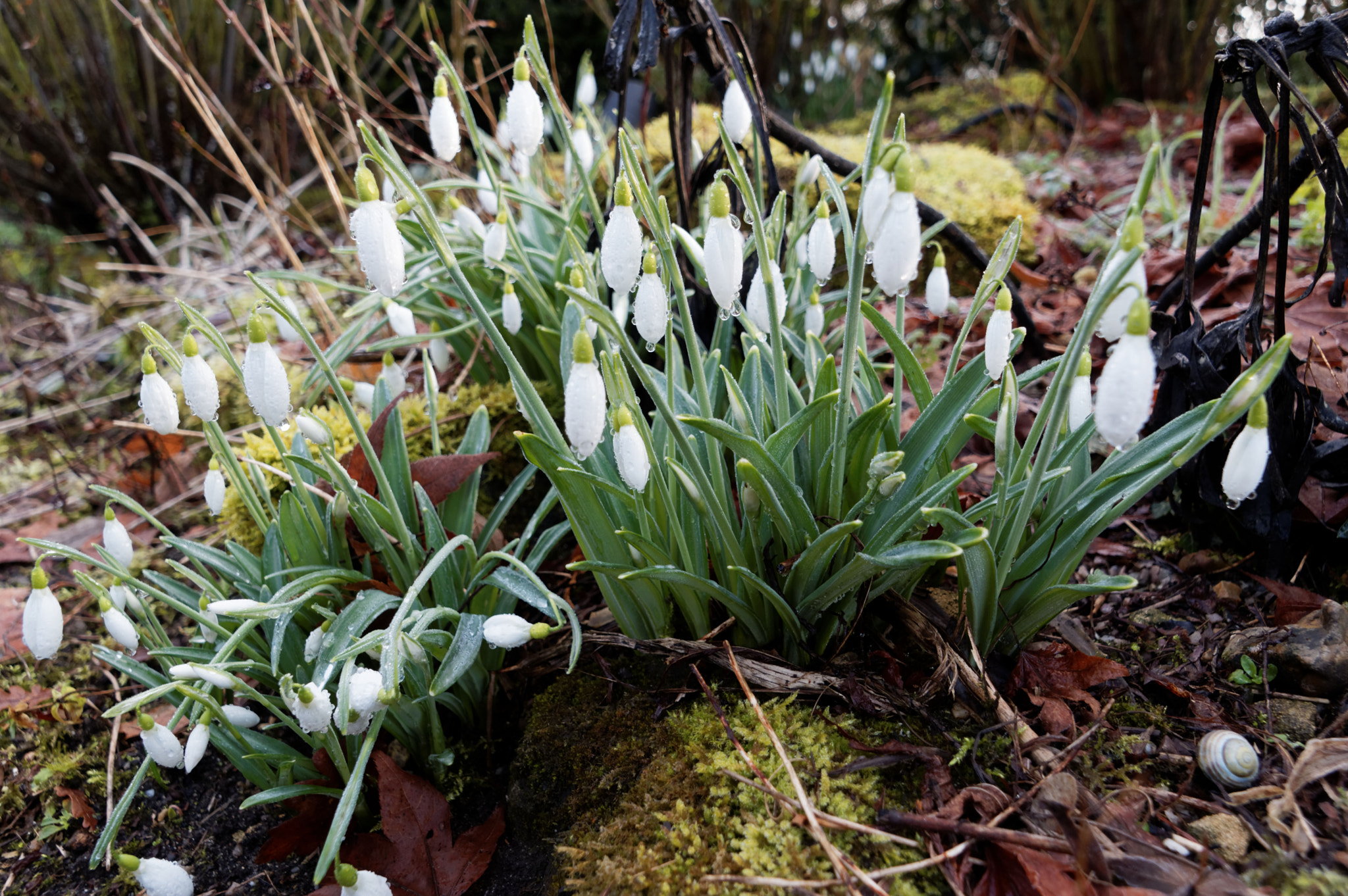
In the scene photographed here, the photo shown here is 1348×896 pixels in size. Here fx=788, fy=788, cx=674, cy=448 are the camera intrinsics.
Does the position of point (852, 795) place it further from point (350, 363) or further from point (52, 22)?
point (52, 22)

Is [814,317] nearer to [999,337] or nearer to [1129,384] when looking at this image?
[999,337]

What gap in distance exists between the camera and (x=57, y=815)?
1658 millimetres

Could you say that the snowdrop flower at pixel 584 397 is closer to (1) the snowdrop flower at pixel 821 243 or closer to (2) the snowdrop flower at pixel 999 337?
(1) the snowdrop flower at pixel 821 243

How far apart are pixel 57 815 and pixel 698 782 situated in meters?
1.43

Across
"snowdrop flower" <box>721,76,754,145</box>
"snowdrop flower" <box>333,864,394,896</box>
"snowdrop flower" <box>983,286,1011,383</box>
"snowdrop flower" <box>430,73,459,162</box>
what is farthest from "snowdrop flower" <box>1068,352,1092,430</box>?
"snowdrop flower" <box>333,864,394,896</box>

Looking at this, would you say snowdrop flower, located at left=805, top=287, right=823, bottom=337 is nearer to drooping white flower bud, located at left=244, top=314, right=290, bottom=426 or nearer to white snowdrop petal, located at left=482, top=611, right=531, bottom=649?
white snowdrop petal, located at left=482, top=611, right=531, bottom=649

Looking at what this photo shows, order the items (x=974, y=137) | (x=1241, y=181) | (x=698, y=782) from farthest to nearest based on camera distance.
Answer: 1. (x=974, y=137)
2. (x=1241, y=181)
3. (x=698, y=782)

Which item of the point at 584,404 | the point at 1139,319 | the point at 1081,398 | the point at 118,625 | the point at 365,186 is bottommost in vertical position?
the point at 118,625

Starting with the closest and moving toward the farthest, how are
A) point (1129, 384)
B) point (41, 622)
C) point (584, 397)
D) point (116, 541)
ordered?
point (1129, 384) → point (584, 397) → point (41, 622) → point (116, 541)

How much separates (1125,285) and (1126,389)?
0.48 feet

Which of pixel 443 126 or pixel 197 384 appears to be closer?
pixel 197 384

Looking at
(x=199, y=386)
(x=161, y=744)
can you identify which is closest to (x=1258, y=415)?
(x=199, y=386)

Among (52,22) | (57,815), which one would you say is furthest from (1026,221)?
(52,22)

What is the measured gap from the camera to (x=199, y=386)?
1.20 m
